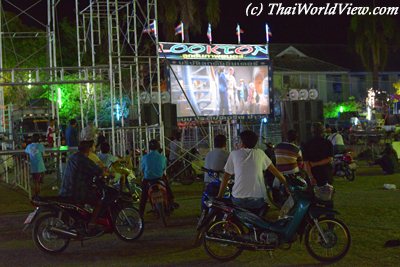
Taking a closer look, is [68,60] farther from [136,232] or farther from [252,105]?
[136,232]

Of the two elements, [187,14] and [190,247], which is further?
[187,14]

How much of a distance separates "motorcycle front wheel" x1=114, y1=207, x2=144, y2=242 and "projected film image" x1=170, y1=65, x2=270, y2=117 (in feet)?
47.3

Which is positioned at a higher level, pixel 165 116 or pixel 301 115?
pixel 165 116

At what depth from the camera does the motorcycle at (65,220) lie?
31.2 feet

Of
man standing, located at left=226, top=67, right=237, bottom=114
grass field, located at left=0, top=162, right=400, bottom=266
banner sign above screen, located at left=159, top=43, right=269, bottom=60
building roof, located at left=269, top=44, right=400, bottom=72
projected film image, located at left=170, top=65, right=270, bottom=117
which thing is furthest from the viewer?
building roof, located at left=269, top=44, right=400, bottom=72

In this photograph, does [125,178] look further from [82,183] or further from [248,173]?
[248,173]

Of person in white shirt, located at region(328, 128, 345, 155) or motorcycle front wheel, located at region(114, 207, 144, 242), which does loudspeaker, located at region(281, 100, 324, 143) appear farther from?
motorcycle front wheel, located at region(114, 207, 144, 242)

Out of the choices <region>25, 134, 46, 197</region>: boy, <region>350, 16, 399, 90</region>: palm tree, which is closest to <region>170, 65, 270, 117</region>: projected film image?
<region>25, 134, 46, 197</region>: boy

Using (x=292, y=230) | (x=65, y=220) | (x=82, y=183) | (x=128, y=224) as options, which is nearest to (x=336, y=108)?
(x=128, y=224)

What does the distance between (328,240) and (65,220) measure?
3874mm

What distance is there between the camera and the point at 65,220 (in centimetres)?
960

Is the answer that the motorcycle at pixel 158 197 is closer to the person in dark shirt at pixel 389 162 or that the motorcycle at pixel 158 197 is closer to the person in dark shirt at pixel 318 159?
the person in dark shirt at pixel 318 159

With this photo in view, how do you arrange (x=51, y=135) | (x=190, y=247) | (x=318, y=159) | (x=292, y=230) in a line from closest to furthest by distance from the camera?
(x=292, y=230)
(x=190, y=247)
(x=318, y=159)
(x=51, y=135)

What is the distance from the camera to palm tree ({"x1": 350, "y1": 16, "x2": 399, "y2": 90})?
172 ft
